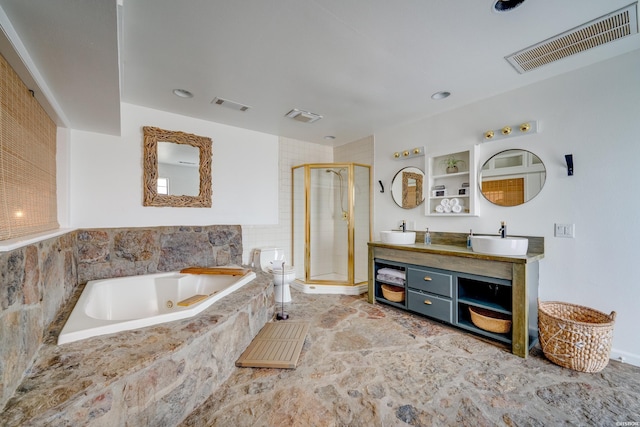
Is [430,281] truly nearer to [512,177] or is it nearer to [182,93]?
[512,177]

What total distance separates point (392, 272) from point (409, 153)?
5.00ft

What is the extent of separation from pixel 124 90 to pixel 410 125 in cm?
319

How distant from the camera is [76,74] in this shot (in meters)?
1.70

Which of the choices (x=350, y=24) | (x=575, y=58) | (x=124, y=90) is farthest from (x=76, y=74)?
(x=575, y=58)

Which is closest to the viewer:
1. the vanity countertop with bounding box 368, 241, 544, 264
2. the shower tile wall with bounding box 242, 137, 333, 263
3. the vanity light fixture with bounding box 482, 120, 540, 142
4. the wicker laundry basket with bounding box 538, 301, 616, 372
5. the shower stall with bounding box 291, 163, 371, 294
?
the wicker laundry basket with bounding box 538, 301, 616, 372

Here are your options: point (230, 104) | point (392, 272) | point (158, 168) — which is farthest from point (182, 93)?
point (392, 272)

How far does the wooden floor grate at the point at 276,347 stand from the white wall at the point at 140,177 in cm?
167

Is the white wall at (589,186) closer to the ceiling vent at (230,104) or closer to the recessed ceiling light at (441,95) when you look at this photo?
the recessed ceiling light at (441,95)

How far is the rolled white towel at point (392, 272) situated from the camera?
3.10 metres

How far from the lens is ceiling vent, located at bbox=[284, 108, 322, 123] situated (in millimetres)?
3176

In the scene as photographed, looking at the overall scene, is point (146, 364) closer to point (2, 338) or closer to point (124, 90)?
point (2, 338)

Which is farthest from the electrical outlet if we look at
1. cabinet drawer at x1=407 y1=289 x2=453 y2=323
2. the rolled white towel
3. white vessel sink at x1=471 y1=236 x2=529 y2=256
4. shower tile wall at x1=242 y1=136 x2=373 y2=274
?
shower tile wall at x1=242 y1=136 x2=373 y2=274

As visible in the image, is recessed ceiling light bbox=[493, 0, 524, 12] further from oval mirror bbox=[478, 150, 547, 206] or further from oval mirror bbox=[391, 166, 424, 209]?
oval mirror bbox=[391, 166, 424, 209]

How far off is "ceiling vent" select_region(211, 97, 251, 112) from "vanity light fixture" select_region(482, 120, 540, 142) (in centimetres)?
258
